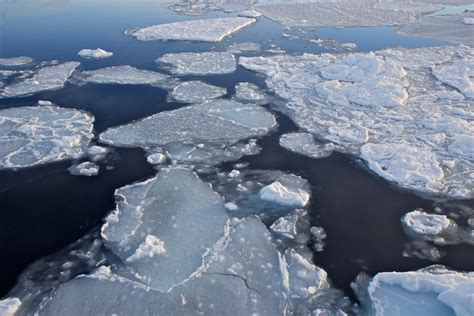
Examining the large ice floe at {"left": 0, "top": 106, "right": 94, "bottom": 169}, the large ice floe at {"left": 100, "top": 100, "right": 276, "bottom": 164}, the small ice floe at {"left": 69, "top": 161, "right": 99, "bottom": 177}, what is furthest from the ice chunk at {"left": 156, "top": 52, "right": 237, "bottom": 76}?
the small ice floe at {"left": 69, "top": 161, "right": 99, "bottom": 177}

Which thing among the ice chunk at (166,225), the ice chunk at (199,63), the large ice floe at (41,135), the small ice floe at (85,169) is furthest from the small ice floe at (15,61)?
the ice chunk at (166,225)

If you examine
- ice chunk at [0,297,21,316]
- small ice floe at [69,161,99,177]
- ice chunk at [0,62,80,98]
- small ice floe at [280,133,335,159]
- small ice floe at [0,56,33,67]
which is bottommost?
small ice floe at [0,56,33,67]

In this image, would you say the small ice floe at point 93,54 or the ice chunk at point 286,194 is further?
the small ice floe at point 93,54

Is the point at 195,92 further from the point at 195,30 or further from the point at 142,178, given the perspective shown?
the point at 195,30

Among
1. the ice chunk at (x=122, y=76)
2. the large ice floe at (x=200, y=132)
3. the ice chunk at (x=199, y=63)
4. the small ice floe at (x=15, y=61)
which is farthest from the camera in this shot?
the small ice floe at (x=15, y=61)

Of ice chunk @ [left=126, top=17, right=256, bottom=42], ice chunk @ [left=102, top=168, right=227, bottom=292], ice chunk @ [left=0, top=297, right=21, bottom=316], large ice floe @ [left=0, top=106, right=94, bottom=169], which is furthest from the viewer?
ice chunk @ [left=126, top=17, right=256, bottom=42]

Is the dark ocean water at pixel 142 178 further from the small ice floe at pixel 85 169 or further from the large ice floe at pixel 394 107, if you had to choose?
the large ice floe at pixel 394 107

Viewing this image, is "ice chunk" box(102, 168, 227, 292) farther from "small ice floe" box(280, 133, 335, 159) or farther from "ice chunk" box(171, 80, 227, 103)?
"ice chunk" box(171, 80, 227, 103)
